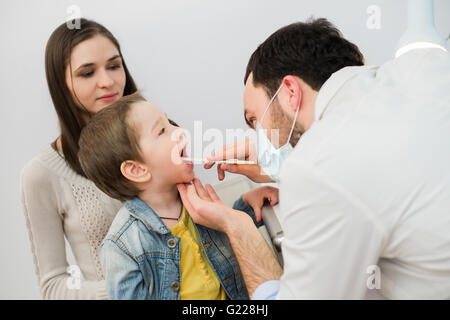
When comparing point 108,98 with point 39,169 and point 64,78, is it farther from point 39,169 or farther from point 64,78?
point 39,169

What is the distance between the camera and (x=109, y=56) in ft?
4.44

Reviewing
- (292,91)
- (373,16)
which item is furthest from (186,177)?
(373,16)

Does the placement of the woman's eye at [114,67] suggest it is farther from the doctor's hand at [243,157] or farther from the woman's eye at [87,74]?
the doctor's hand at [243,157]

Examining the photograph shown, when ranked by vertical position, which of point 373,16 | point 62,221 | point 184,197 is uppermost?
point 373,16

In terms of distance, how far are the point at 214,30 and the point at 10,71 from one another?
0.83 metres

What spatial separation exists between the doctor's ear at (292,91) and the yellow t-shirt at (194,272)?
510 mm

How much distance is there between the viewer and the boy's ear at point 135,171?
46.1 inches

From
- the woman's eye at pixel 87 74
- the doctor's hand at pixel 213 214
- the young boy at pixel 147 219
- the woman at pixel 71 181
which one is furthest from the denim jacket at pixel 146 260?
the woman's eye at pixel 87 74

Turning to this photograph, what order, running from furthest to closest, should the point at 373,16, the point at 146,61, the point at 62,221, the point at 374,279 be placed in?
the point at 373,16, the point at 146,61, the point at 62,221, the point at 374,279

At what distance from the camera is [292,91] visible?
1.22 m

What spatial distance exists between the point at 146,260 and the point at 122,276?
0.08 metres

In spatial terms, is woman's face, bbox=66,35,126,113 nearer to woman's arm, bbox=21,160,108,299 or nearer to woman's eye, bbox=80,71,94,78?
woman's eye, bbox=80,71,94,78

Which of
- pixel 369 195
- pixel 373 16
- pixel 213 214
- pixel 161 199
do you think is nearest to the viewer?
pixel 369 195
